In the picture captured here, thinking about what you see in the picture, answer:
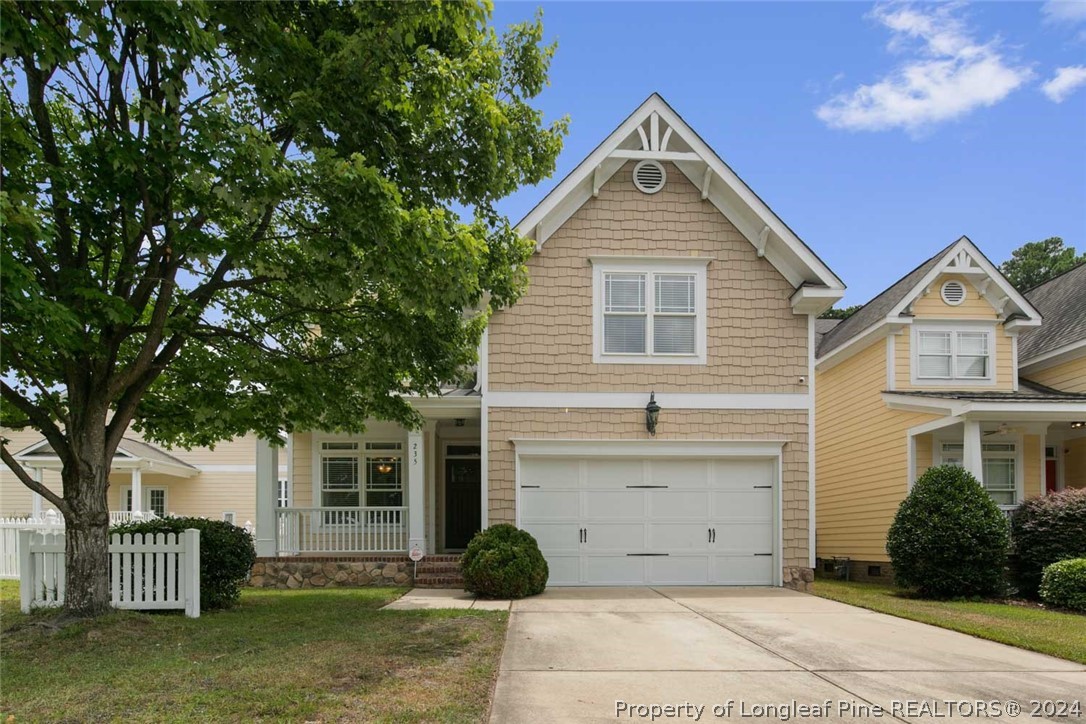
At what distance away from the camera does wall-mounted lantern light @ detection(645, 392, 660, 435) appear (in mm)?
12766

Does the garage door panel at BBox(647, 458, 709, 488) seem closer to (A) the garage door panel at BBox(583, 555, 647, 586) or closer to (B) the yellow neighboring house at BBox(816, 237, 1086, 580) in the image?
(A) the garage door panel at BBox(583, 555, 647, 586)

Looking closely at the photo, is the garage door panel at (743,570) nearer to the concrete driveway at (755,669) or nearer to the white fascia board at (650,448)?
the white fascia board at (650,448)

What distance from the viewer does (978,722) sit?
5051mm

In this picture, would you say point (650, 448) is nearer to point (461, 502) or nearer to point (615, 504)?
point (615, 504)

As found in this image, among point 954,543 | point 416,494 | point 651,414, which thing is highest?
point 651,414

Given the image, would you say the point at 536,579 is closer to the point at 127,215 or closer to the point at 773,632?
the point at 773,632

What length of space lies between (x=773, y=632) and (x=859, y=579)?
9.87 metres

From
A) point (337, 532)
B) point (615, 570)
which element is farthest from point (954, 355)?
point (337, 532)

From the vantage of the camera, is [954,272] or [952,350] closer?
[954,272]

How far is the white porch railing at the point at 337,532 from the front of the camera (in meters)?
13.9

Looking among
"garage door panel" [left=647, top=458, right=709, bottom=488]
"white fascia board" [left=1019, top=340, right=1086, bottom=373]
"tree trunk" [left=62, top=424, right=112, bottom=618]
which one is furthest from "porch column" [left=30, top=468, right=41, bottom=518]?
"white fascia board" [left=1019, top=340, right=1086, bottom=373]

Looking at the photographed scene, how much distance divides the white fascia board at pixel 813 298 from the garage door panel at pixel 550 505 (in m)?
5.17

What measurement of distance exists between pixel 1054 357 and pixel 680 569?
1005 cm

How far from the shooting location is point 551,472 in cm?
1302
